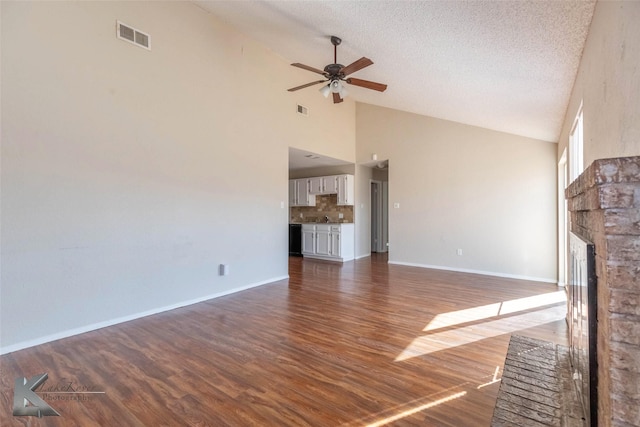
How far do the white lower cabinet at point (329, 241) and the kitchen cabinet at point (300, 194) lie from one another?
28.3 inches

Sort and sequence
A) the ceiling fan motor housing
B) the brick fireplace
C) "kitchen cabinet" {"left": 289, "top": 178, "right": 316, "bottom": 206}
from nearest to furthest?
the brick fireplace → the ceiling fan motor housing → "kitchen cabinet" {"left": 289, "top": 178, "right": 316, "bottom": 206}

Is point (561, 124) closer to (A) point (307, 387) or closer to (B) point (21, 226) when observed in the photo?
(A) point (307, 387)

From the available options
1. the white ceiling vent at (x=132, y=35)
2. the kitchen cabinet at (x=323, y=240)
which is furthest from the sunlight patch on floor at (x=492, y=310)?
the white ceiling vent at (x=132, y=35)

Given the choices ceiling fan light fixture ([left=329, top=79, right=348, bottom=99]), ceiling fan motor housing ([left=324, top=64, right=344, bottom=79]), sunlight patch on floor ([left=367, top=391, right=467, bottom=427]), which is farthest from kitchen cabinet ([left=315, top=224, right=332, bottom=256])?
sunlight patch on floor ([left=367, top=391, right=467, bottom=427])

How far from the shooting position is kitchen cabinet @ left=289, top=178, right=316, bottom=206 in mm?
7797

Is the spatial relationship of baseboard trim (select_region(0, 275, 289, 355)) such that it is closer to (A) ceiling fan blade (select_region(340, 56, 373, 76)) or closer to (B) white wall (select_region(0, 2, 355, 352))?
(B) white wall (select_region(0, 2, 355, 352))

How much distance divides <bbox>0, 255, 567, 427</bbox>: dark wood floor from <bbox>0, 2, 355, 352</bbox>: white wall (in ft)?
1.40

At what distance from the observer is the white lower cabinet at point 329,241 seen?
22.7 feet

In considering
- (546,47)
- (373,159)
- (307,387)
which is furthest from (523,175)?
(307,387)

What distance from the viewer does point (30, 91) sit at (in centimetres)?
255

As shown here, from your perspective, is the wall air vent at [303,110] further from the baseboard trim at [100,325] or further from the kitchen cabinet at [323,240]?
the baseboard trim at [100,325]

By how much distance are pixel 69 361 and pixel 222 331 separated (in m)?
1.15

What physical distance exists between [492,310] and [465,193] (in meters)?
2.83

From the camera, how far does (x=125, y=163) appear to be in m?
3.15
